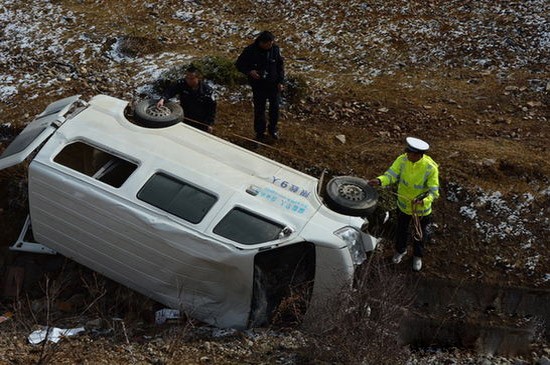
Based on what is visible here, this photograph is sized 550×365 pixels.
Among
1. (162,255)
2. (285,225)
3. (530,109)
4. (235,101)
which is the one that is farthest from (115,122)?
(530,109)

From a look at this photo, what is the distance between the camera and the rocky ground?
7051mm

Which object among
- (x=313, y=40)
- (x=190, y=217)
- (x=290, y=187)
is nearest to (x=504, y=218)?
(x=290, y=187)

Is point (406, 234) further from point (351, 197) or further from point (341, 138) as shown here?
point (341, 138)

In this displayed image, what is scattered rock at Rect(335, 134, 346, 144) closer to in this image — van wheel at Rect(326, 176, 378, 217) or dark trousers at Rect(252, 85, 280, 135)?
dark trousers at Rect(252, 85, 280, 135)

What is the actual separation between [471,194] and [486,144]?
3.63 feet

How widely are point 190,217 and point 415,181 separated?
89.5 inches

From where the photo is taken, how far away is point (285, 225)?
5.87 meters

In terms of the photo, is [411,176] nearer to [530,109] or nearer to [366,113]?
[366,113]

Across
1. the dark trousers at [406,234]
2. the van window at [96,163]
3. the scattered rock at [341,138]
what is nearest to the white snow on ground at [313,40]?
the scattered rock at [341,138]

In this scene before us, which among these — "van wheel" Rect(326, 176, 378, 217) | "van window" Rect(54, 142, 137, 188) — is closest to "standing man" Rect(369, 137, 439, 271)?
"van wheel" Rect(326, 176, 378, 217)

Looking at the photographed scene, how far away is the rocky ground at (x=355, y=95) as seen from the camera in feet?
23.1

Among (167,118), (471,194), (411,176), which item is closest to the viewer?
(411,176)

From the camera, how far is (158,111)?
705cm

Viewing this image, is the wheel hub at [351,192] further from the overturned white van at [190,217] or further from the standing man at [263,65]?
the standing man at [263,65]
